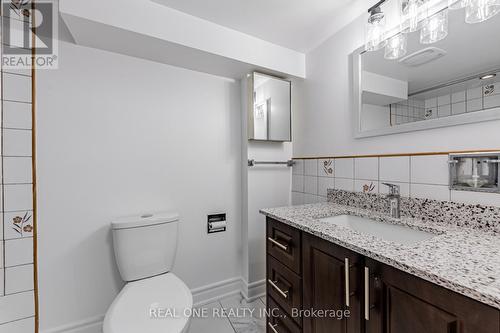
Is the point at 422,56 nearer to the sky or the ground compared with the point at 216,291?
nearer to the sky

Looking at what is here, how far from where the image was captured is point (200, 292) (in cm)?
176

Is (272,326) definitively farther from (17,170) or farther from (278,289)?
(17,170)

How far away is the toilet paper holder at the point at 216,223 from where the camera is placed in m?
1.81

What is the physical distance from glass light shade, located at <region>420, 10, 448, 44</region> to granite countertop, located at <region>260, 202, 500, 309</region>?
2.96 ft

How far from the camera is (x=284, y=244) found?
1.16 m

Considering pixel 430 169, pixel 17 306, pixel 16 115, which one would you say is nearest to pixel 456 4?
pixel 430 169

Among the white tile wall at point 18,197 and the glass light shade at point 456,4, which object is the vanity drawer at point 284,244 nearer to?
the glass light shade at point 456,4

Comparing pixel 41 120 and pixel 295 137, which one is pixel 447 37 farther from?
pixel 41 120

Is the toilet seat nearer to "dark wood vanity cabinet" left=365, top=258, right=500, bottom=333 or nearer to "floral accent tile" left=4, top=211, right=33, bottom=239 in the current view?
"floral accent tile" left=4, top=211, right=33, bottom=239

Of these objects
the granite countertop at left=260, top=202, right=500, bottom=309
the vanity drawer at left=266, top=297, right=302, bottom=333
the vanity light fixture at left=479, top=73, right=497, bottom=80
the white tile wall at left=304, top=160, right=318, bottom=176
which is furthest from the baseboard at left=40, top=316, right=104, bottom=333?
the vanity light fixture at left=479, top=73, right=497, bottom=80

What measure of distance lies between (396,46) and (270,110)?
36.6 inches

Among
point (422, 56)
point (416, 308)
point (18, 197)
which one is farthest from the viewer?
point (18, 197)

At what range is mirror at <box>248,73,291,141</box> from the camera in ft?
5.82

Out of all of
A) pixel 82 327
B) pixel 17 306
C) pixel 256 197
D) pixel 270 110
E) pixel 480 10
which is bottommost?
pixel 82 327
